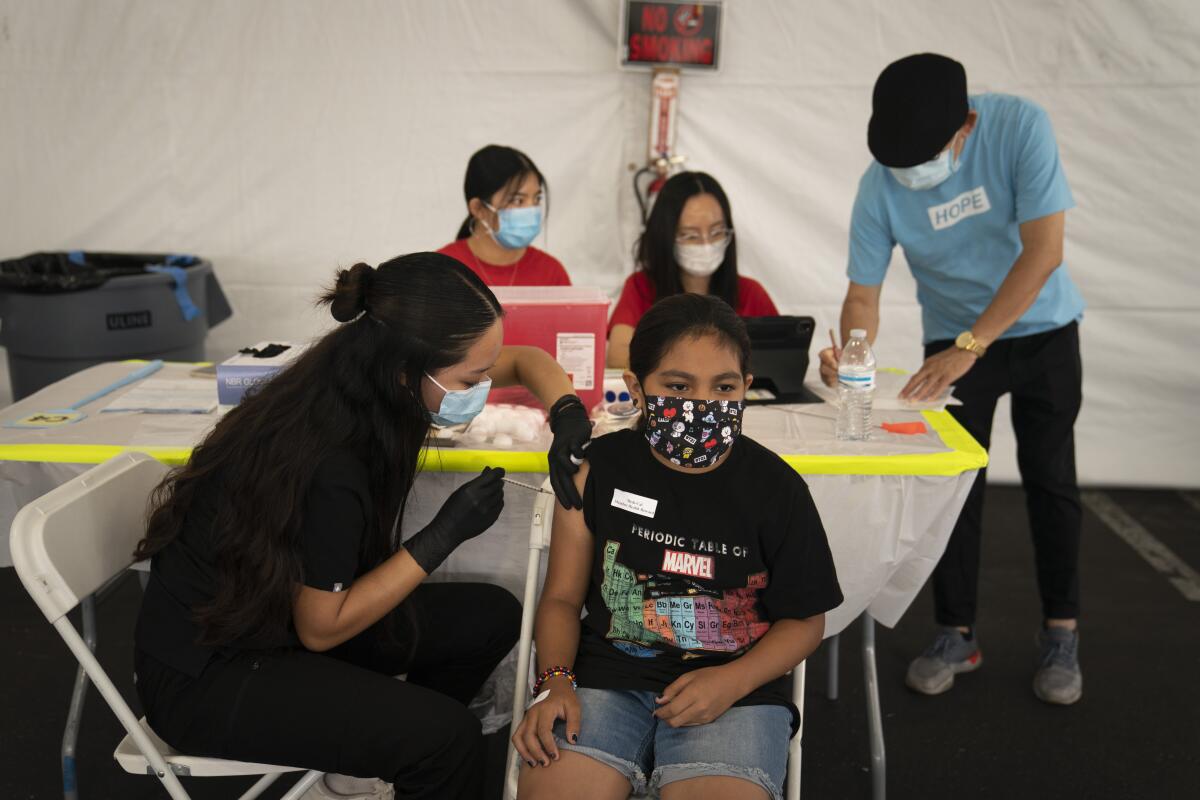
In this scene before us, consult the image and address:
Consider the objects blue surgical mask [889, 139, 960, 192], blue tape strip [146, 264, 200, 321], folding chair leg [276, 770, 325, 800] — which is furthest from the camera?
blue tape strip [146, 264, 200, 321]

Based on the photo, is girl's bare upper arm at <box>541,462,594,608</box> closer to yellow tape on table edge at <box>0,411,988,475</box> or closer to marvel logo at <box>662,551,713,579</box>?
marvel logo at <box>662,551,713,579</box>

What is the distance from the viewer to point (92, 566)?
5.00 ft

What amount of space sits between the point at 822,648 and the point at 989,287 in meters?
1.06

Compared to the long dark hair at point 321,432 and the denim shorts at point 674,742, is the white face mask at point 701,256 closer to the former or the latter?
the long dark hair at point 321,432

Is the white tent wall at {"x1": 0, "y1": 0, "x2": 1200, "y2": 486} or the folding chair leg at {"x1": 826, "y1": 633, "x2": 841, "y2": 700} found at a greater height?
the white tent wall at {"x1": 0, "y1": 0, "x2": 1200, "y2": 486}

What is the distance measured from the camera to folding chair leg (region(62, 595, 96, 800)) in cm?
190

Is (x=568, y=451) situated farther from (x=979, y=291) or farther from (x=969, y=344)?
(x=979, y=291)

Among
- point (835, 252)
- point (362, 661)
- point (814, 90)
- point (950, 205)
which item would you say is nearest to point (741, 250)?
point (835, 252)

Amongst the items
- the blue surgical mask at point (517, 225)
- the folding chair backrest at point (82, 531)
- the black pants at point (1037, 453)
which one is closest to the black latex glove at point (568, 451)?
the folding chair backrest at point (82, 531)

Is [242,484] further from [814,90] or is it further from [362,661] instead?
[814,90]

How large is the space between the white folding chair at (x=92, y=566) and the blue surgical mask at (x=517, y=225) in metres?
1.33

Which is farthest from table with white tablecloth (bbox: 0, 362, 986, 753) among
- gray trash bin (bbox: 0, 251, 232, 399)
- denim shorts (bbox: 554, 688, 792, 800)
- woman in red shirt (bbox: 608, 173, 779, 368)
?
gray trash bin (bbox: 0, 251, 232, 399)

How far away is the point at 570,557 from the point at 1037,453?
1440mm

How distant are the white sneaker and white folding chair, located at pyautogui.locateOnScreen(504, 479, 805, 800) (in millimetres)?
215
